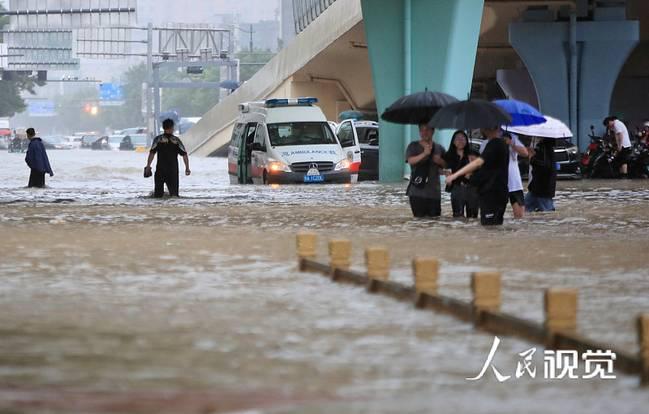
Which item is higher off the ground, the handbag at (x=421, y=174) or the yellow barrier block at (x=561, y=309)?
the handbag at (x=421, y=174)

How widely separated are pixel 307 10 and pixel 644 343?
67.4 meters

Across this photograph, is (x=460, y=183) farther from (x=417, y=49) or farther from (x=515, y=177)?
(x=417, y=49)

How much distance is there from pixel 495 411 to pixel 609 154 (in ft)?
111

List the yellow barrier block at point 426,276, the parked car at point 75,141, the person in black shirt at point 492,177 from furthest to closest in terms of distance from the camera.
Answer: the parked car at point 75,141, the person in black shirt at point 492,177, the yellow barrier block at point 426,276

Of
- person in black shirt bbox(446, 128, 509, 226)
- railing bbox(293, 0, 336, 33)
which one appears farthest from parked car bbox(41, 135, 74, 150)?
person in black shirt bbox(446, 128, 509, 226)

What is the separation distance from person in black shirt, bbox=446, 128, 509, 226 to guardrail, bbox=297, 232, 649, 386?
21.8ft

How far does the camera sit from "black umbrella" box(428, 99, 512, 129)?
2109cm

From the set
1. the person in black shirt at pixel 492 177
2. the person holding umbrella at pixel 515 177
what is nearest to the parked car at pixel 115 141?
the person holding umbrella at pixel 515 177

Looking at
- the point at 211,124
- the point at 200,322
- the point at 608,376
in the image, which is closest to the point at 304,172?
the point at 200,322

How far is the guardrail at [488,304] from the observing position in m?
8.82

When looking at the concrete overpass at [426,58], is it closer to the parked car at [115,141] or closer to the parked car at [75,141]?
the parked car at [115,141]

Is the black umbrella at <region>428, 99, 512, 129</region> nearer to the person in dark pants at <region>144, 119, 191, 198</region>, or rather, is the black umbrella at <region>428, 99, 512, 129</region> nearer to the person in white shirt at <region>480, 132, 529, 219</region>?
the person in white shirt at <region>480, 132, 529, 219</region>

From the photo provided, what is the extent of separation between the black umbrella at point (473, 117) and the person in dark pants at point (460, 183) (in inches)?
22.1

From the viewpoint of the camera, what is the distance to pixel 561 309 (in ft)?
31.0
